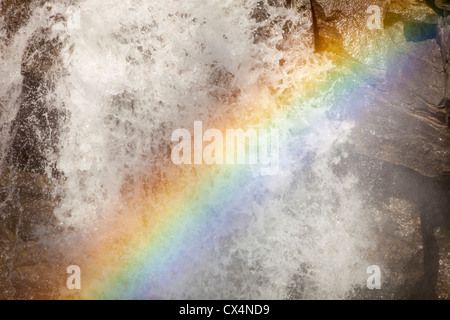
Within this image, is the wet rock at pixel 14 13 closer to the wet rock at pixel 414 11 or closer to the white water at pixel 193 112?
the white water at pixel 193 112

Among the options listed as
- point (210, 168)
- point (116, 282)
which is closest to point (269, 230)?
point (210, 168)

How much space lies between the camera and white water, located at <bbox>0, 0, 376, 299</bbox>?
3094 mm

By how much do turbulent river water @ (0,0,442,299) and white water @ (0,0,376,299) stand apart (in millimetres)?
11

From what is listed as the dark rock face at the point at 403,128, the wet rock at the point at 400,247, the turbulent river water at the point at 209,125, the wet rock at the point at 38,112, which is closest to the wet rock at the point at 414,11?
the dark rock face at the point at 403,128

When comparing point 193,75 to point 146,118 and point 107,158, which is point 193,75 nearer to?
point 146,118

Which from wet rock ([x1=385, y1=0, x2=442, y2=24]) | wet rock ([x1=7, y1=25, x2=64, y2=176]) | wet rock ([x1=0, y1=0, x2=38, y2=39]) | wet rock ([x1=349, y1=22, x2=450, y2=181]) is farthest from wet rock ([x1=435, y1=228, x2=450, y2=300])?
wet rock ([x1=0, y1=0, x2=38, y2=39])

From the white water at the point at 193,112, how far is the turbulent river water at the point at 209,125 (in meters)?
0.01

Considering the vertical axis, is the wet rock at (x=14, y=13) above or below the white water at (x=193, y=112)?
above

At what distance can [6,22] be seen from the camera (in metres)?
3.36

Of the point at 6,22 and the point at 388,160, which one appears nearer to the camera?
the point at 388,160

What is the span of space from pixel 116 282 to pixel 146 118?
1816mm

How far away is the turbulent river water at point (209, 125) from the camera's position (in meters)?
3.10

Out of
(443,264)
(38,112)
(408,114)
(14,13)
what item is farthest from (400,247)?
(14,13)
